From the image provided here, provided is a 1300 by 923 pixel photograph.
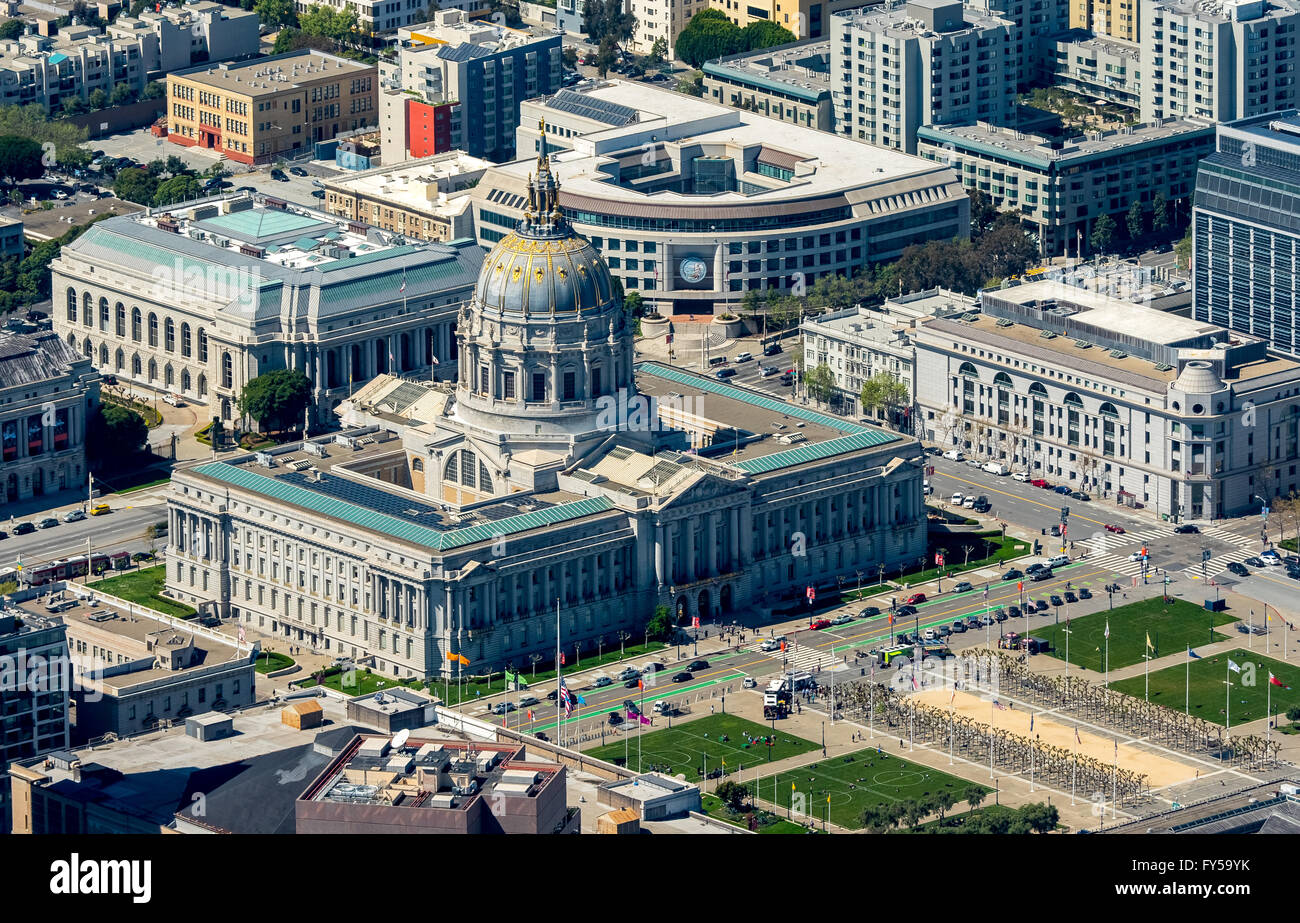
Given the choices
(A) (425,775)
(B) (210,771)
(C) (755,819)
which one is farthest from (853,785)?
(A) (425,775)

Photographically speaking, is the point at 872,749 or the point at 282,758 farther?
the point at 872,749

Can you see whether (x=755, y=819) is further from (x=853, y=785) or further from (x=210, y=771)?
(x=210, y=771)

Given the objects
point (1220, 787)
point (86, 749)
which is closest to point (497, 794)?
point (86, 749)

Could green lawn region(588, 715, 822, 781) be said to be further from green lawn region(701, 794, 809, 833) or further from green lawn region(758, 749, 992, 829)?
green lawn region(701, 794, 809, 833)
